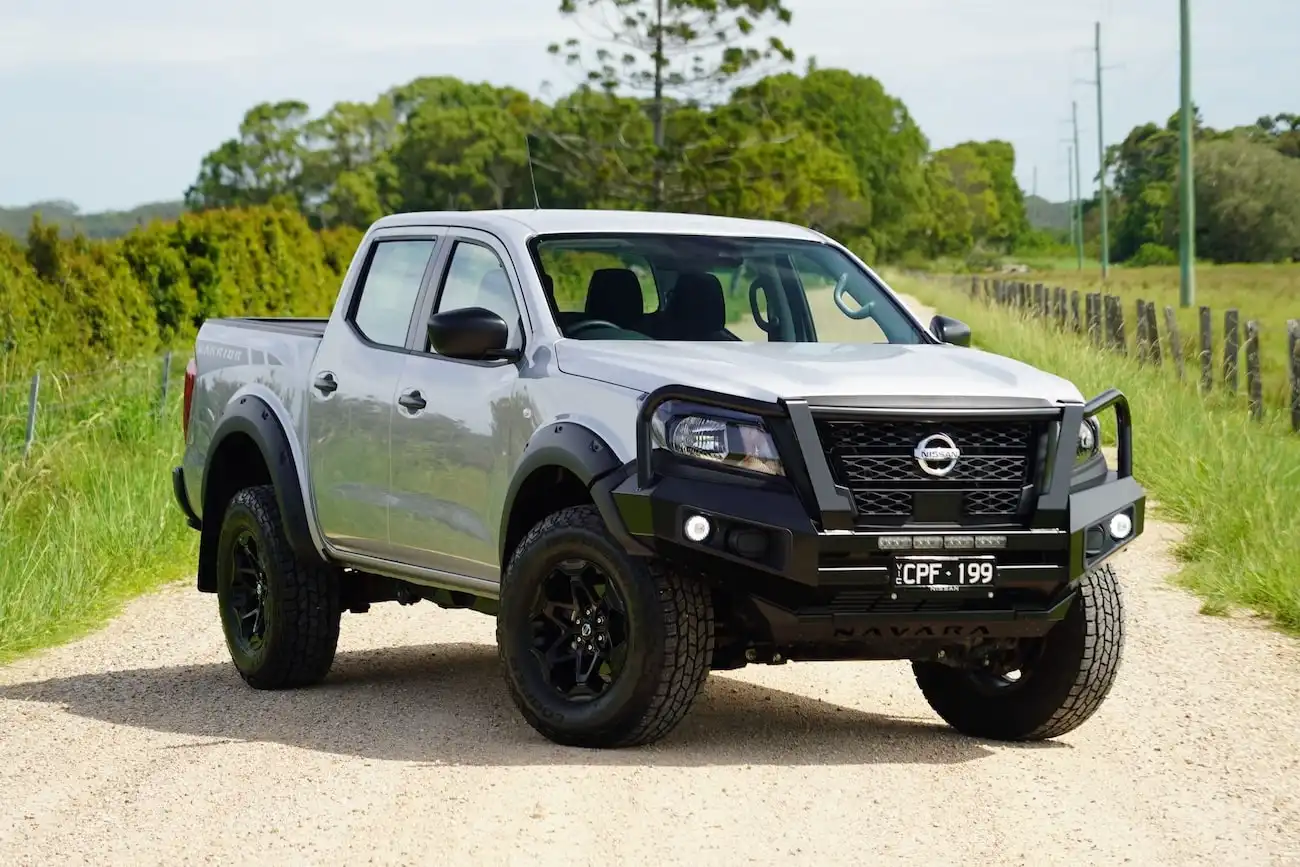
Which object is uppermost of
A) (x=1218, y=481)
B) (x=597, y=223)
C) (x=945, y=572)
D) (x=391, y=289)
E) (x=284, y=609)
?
(x=597, y=223)

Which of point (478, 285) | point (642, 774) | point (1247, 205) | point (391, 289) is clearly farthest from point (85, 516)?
point (1247, 205)

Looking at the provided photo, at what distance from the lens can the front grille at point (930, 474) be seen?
655 centimetres

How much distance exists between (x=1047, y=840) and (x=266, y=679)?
4.00 metres

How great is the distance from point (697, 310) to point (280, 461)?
202 centimetres

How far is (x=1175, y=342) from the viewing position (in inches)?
912

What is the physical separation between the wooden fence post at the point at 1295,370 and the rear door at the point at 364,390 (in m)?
11.7

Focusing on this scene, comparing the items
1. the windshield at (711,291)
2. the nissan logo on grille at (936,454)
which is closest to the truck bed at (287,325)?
the windshield at (711,291)

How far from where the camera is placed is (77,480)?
14539 mm

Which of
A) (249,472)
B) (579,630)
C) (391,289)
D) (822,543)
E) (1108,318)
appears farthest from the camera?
(1108,318)

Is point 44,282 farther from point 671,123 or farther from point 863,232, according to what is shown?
point 863,232

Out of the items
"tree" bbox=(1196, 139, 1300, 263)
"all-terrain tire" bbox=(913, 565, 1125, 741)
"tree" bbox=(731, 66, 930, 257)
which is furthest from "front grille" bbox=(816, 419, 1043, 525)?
"tree" bbox=(731, 66, 930, 257)

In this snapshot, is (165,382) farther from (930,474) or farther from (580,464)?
(930,474)

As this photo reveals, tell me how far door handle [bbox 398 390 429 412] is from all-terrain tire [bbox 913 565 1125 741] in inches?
89.7

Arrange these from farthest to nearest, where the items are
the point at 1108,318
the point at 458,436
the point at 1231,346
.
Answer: the point at 1108,318 → the point at 1231,346 → the point at 458,436
